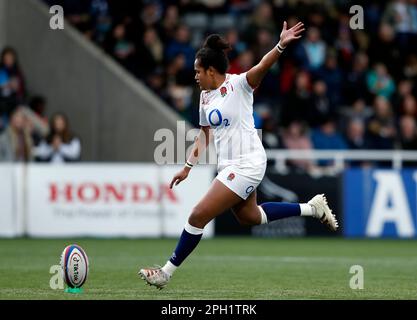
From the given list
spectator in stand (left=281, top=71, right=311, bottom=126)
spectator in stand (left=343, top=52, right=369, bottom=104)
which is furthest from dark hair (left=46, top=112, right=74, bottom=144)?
spectator in stand (left=343, top=52, right=369, bottom=104)

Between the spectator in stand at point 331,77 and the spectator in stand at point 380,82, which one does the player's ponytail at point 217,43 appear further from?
the spectator in stand at point 380,82

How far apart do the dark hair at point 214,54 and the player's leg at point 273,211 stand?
4.19 ft

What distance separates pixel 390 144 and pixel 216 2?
16.3ft

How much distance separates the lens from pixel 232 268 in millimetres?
12570

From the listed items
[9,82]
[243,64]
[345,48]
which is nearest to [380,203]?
[243,64]

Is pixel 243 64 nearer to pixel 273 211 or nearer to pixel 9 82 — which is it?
pixel 9 82

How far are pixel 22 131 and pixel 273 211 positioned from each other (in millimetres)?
9029

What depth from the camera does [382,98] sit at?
20484 millimetres

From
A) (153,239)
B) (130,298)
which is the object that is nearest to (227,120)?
(130,298)

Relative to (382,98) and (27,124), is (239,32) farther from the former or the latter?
(27,124)

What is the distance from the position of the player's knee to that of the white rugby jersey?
0.48m
